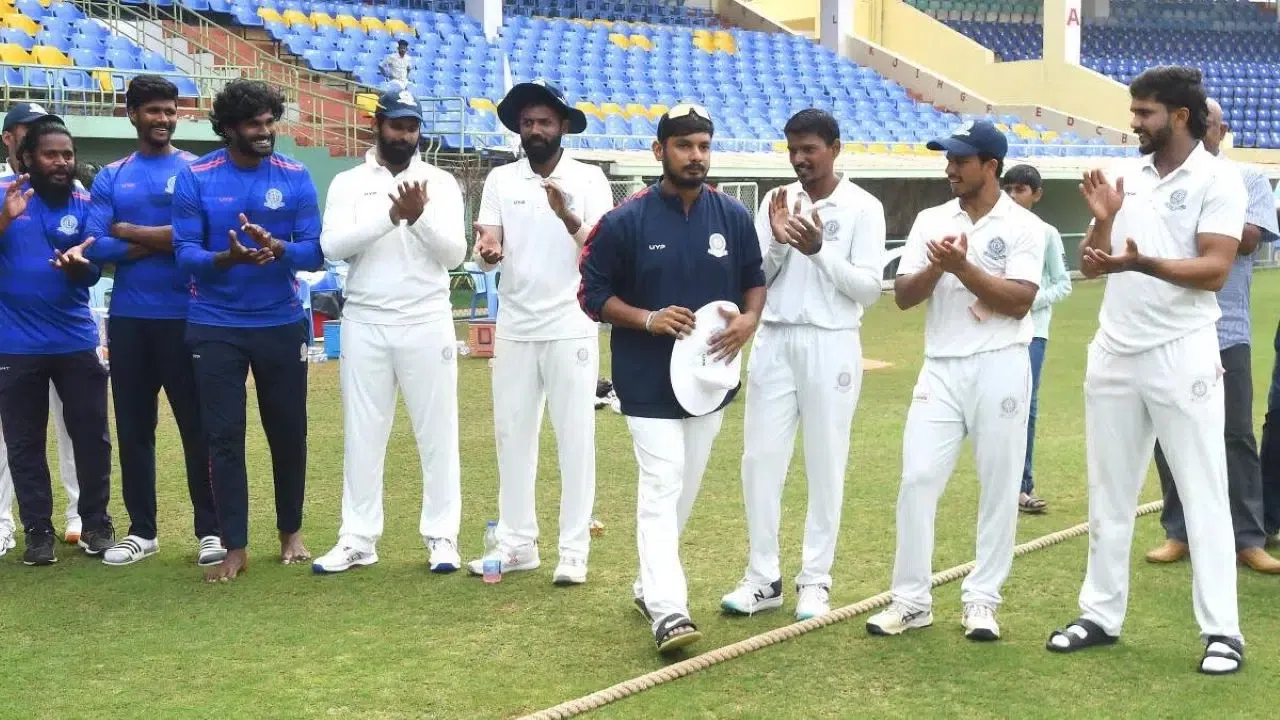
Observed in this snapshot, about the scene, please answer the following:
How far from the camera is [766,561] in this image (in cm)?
599

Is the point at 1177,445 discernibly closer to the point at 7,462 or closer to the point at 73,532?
the point at 73,532

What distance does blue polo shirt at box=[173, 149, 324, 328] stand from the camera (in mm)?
6547

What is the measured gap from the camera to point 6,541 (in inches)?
286

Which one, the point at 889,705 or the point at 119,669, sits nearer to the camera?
the point at 889,705

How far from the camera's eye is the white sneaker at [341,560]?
22.1 ft

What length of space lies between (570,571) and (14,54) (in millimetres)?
14262

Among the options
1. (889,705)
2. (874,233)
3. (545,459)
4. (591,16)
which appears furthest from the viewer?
(591,16)

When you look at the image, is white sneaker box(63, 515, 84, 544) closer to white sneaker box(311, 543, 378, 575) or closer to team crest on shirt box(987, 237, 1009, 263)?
white sneaker box(311, 543, 378, 575)

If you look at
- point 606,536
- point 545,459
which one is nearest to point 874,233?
point 606,536

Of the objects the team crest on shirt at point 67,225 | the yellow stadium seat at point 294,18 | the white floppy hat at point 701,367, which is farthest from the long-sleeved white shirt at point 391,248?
the yellow stadium seat at point 294,18

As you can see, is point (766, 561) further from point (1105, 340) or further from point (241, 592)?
point (241, 592)

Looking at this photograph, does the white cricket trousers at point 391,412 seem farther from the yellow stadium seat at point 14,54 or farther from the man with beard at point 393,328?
the yellow stadium seat at point 14,54

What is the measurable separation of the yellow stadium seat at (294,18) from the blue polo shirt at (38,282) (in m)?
17.2

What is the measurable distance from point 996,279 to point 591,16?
28.6 metres
